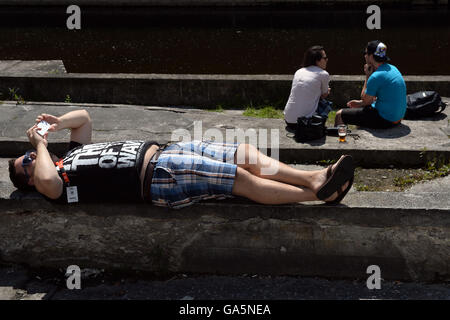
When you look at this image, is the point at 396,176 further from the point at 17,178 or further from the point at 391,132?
the point at 17,178

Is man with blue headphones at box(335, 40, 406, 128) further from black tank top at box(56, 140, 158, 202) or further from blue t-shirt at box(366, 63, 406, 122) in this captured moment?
black tank top at box(56, 140, 158, 202)

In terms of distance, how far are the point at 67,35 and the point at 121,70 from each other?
6.65m

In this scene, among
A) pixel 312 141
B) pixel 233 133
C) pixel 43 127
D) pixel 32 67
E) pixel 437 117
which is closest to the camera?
pixel 43 127

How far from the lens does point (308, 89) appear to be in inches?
236

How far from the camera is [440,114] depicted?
6391mm

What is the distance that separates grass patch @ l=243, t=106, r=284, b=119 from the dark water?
277 inches

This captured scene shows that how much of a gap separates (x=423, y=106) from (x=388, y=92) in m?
0.60

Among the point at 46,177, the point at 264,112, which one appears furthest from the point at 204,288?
the point at 264,112

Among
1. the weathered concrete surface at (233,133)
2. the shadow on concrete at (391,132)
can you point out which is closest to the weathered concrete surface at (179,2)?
the weathered concrete surface at (233,133)

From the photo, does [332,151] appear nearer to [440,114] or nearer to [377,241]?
[377,241]

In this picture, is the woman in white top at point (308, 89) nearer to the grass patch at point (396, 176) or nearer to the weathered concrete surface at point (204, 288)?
the grass patch at point (396, 176)

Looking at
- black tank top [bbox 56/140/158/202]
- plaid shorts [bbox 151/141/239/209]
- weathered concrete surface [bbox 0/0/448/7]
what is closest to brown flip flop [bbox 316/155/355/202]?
plaid shorts [bbox 151/141/239/209]

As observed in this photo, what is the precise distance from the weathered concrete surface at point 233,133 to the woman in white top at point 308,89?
0.21 m

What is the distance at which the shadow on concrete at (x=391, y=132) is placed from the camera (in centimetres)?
562
